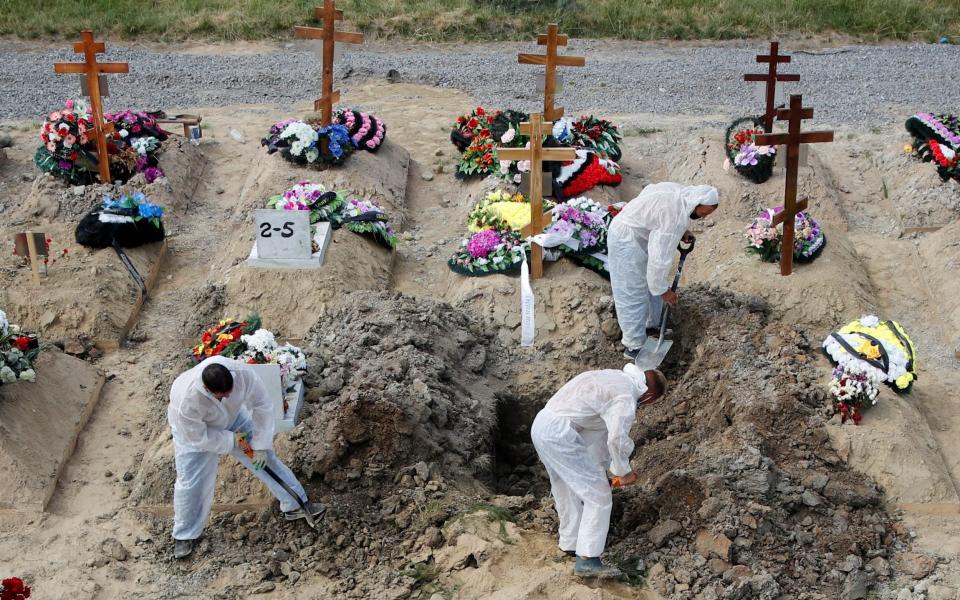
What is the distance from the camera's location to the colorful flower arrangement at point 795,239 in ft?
35.7

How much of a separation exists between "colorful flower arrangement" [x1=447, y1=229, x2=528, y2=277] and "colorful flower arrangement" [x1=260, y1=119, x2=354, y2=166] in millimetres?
2676

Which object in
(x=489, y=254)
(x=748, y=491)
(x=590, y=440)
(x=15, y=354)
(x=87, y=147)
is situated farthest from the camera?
(x=87, y=147)

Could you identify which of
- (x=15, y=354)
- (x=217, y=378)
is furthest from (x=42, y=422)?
(x=217, y=378)

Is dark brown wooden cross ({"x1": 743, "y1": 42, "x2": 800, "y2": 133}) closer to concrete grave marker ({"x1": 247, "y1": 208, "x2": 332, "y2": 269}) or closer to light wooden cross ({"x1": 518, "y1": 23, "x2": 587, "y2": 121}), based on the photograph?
light wooden cross ({"x1": 518, "y1": 23, "x2": 587, "y2": 121})

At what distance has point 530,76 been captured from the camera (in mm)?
18141

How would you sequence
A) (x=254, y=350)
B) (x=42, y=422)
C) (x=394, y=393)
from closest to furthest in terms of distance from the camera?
(x=394, y=393) → (x=254, y=350) → (x=42, y=422)

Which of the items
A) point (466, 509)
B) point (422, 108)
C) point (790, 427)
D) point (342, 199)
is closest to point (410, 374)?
point (466, 509)

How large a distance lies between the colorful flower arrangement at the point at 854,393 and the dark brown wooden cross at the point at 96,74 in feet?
27.4

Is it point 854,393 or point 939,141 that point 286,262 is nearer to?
point 854,393

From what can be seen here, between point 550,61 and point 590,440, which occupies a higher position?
point 550,61

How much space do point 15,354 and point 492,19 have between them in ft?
41.9

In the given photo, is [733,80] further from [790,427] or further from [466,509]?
[466,509]

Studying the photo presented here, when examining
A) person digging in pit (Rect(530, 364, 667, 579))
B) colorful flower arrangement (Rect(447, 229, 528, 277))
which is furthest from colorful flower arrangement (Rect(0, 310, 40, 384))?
person digging in pit (Rect(530, 364, 667, 579))

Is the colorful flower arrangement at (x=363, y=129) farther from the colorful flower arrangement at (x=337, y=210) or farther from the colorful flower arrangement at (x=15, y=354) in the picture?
the colorful flower arrangement at (x=15, y=354)
